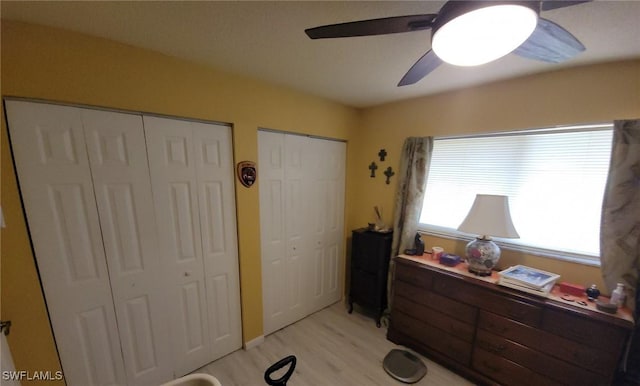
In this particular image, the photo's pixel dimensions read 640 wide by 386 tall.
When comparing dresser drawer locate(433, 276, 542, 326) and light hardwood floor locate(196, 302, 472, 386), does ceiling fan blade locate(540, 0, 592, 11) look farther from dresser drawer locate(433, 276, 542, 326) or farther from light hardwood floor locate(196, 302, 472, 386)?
light hardwood floor locate(196, 302, 472, 386)

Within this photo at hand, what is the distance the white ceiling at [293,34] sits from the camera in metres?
1.01

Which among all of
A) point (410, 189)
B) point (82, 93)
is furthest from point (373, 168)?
point (82, 93)

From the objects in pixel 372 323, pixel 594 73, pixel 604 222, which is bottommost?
pixel 372 323

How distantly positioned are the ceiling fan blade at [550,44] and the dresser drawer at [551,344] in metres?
1.56

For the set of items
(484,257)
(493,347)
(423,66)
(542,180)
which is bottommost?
(493,347)

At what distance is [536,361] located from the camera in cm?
148

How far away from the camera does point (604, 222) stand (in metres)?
1.46

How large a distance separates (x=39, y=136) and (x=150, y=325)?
128cm

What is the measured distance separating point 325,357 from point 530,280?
1629 mm

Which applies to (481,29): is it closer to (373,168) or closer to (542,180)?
(542,180)

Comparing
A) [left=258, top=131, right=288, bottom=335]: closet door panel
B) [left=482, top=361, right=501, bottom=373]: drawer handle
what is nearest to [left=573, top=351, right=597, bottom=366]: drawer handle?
[left=482, top=361, right=501, bottom=373]: drawer handle

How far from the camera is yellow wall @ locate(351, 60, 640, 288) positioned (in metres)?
1.45

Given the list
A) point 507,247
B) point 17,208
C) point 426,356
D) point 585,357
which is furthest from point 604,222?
point 17,208

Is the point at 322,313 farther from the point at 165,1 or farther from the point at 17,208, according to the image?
the point at 165,1
